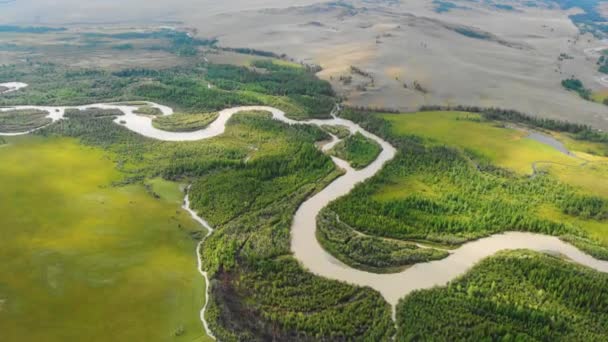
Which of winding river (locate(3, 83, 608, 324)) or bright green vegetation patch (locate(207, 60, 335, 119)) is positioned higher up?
bright green vegetation patch (locate(207, 60, 335, 119))

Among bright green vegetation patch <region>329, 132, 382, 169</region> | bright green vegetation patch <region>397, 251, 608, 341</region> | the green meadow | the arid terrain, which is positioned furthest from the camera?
the arid terrain

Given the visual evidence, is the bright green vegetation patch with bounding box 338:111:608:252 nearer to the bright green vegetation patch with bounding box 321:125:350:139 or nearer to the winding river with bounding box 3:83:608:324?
the winding river with bounding box 3:83:608:324

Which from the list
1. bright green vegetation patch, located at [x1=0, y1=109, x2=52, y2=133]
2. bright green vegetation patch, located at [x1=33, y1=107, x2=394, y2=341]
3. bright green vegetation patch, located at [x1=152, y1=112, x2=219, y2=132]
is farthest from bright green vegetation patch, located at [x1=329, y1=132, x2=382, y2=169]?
bright green vegetation patch, located at [x1=0, y1=109, x2=52, y2=133]

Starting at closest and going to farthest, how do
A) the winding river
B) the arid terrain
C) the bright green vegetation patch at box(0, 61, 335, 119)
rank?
the winding river < the bright green vegetation patch at box(0, 61, 335, 119) < the arid terrain

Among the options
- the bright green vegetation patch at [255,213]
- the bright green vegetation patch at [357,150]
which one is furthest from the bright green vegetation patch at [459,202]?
the bright green vegetation patch at [255,213]

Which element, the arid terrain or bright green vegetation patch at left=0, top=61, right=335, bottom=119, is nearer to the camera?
bright green vegetation patch at left=0, top=61, right=335, bottom=119

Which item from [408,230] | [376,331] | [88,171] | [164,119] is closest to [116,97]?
[164,119]

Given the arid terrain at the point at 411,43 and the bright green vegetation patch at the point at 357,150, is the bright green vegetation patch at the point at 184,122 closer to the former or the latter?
the bright green vegetation patch at the point at 357,150
